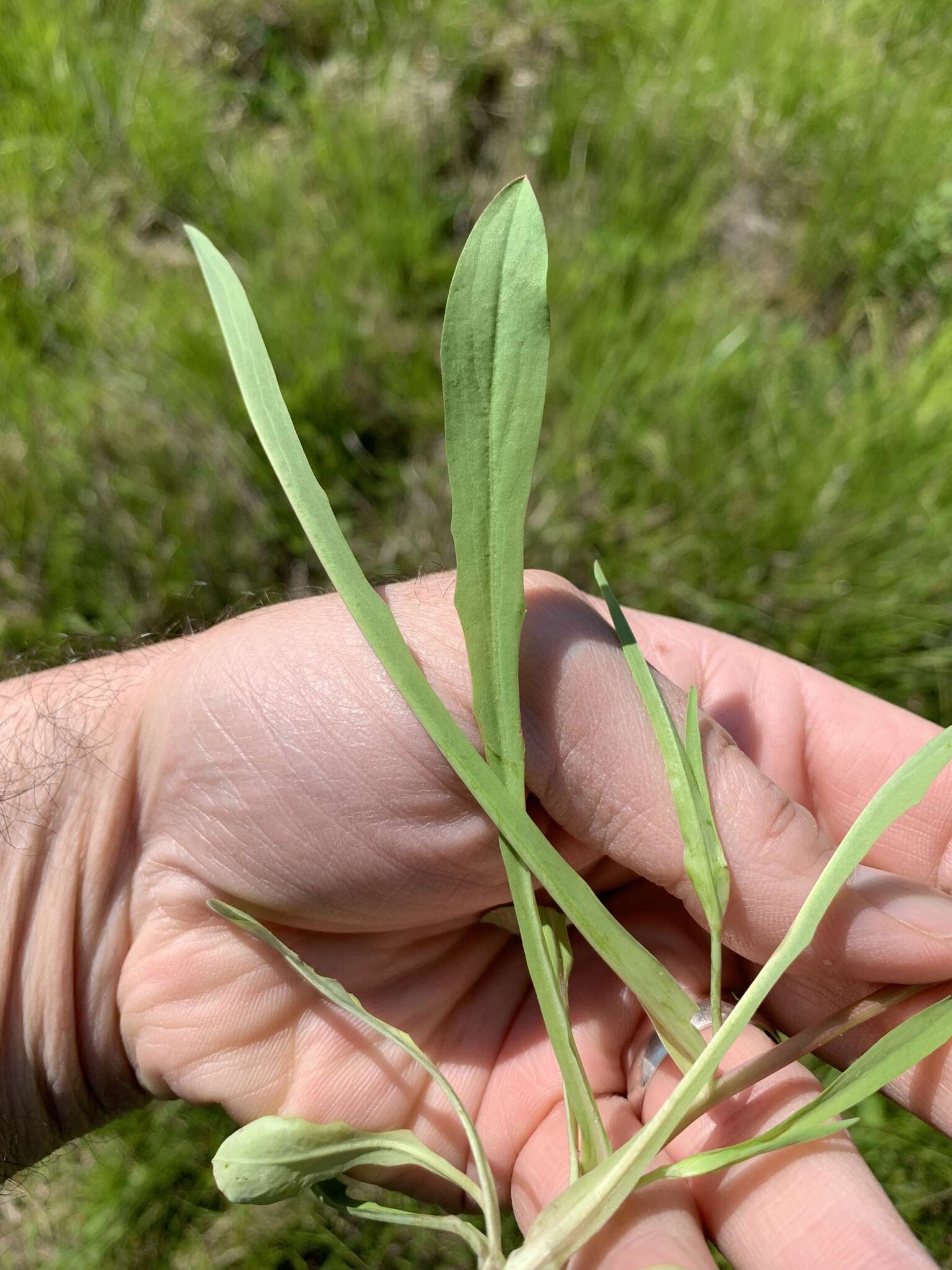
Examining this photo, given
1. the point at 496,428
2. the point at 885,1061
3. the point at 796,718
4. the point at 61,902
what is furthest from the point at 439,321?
the point at 885,1061

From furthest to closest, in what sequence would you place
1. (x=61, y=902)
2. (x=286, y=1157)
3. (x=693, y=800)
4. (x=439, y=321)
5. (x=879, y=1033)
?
1. (x=439, y=321)
2. (x=61, y=902)
3. (x=879, y=1033)
4. (x=693, y=800)
5. (x=286, y=1157)

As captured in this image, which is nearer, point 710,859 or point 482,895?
point 710,859

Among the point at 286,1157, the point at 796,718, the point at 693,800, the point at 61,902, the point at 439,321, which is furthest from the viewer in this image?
the point at 439,321

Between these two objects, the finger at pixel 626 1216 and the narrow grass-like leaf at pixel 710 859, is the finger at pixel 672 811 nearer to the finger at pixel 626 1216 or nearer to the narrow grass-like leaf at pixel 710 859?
the narrow grass-like leaf at pixel 710 859

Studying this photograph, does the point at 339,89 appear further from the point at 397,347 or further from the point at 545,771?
the point at 545,771

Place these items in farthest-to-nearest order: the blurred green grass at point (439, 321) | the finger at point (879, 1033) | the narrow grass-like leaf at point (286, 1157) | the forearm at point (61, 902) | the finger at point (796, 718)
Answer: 1. the blurred green grass at point (439, 321)
2. the finger at point (796, 718)
3. the forearm at point (61, 902)
4. the finger at point (879, 1033)
5. the narrow grass-like leaf at point (286, 1157)

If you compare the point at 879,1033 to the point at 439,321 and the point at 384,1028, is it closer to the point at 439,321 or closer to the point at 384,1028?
the point at 384,1028

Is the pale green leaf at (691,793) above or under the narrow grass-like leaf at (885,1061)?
above

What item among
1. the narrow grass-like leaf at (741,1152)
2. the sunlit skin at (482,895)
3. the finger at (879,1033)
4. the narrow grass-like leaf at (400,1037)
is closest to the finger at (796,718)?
the sunlit skin at (482,895)
